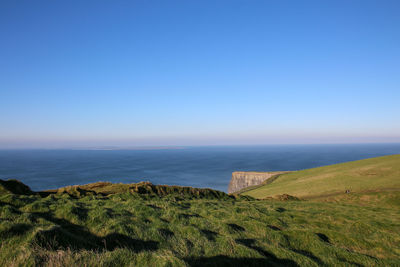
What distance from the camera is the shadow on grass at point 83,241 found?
18.2 feet

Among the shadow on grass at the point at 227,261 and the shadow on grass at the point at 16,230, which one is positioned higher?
the shadow on grass at the point at 16,230

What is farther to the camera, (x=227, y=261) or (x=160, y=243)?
(x=160, y=243)

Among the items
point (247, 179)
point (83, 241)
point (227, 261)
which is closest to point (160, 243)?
point (83, 241)

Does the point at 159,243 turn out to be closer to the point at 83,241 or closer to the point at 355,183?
the point at 83,241

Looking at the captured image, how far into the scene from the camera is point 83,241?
6.22 m

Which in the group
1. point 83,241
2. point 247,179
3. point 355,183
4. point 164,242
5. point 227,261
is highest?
point 83,241

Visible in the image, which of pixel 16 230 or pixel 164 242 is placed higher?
pixel 16 230

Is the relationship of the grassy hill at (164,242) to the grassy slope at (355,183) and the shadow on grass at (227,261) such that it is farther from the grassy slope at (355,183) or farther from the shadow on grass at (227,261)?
the grassy slope at (355,183)

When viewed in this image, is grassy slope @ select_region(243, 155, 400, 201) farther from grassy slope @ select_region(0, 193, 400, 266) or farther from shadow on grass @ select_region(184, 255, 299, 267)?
shadow on grass @ select_region(184, 255, 299, 267)

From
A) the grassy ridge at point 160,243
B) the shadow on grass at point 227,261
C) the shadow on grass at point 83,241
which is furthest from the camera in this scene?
the shadow on grass at point 83,241

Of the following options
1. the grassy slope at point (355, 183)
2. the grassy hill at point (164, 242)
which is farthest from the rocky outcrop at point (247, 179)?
the grassy hill at point (164, 242)

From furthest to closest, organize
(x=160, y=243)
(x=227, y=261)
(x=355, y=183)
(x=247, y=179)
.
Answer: (x=247, y=179), (x=355, y=183), (x=160, y=243), (x=227, y=261)

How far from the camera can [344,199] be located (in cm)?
3153

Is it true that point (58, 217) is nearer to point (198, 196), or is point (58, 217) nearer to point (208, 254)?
point (208, 254)
